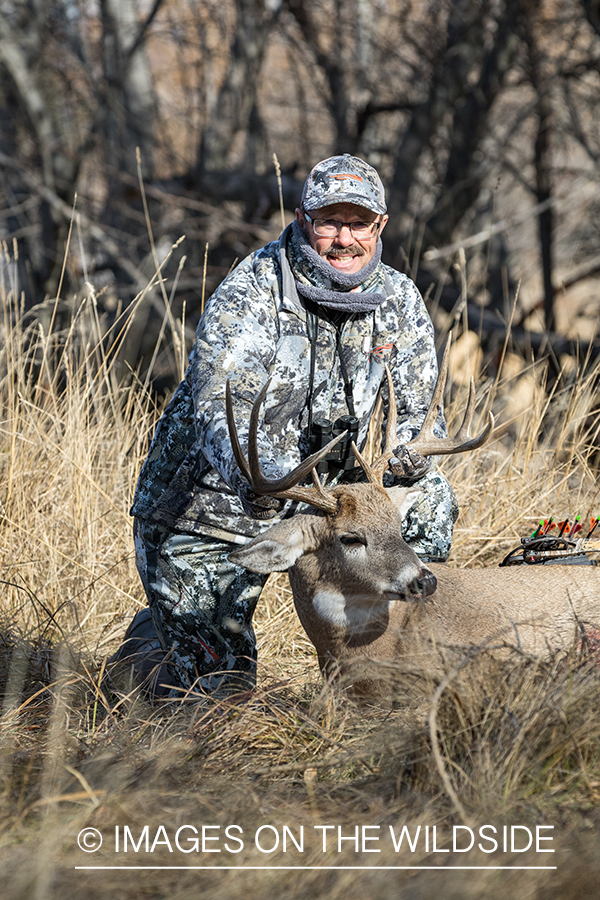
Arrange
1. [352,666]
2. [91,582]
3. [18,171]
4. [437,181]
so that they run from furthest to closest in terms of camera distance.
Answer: [18,171] → [437,181] → [91,582] → [352,666]

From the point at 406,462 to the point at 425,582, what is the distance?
0.51 m

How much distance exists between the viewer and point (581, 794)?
7.76 feet

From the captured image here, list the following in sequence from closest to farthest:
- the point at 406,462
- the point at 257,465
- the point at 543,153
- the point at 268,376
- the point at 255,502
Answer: the point at 257,465 < the point at 255,502 < the point at 406,462 < the point at 268,376 < the point at 543,153

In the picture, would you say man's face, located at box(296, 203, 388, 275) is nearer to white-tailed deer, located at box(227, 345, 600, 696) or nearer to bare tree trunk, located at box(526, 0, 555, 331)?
white-tailed deer, located at box(227, 345, 600, 696)

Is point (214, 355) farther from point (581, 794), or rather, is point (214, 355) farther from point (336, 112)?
point (336, 112)

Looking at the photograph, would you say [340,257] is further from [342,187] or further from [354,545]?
[354,545]

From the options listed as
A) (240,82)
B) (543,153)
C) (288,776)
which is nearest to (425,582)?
(288,776)

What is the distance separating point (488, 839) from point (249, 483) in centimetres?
138

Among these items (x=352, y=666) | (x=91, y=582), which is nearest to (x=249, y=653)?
(x=352, y=666)

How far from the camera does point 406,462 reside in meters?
3.58

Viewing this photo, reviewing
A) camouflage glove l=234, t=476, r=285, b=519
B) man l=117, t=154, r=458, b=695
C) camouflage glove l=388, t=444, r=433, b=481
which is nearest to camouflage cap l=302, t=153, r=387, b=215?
man l=117, t=154, r=458, b=695

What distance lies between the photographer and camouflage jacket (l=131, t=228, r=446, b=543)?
366 cm

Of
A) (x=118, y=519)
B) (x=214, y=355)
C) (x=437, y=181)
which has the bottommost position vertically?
(x=118, y=519)

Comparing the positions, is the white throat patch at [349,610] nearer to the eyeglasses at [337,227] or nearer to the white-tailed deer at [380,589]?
the white-tailed deer at [380,589]
